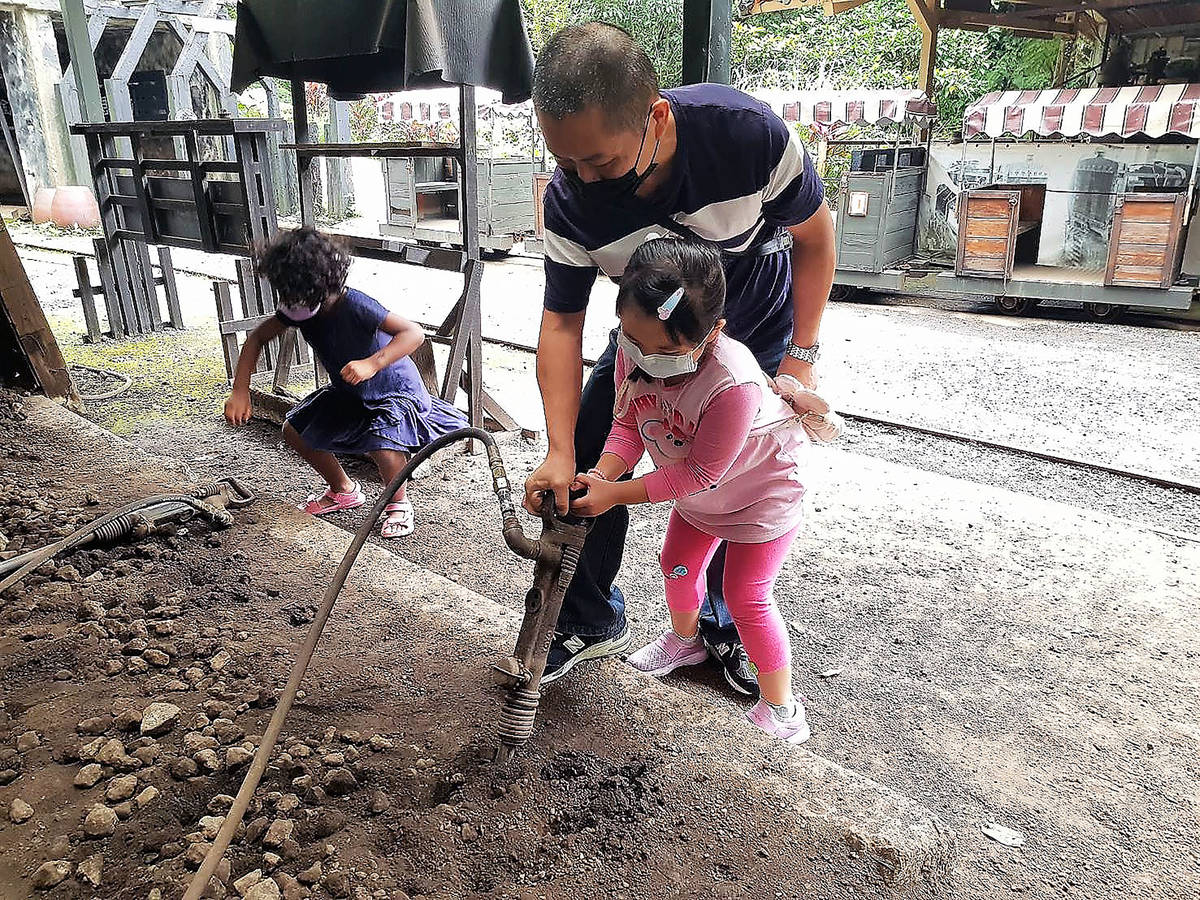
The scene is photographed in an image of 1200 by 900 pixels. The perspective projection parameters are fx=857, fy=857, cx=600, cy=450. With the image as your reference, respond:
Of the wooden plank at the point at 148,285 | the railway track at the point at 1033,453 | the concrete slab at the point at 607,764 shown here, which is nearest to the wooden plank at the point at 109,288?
the wooden plank at the point at 148,285

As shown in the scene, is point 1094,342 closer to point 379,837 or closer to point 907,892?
point 907,892

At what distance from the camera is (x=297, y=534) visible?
276 cm

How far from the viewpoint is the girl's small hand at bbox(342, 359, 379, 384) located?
3.14m

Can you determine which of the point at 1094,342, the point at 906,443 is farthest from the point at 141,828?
the point at 1094,342

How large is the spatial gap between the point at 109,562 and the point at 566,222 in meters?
1.67

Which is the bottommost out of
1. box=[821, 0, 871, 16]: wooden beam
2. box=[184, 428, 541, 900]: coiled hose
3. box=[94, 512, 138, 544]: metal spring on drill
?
box=[94, 512, 138, 544]: metal spring on drill

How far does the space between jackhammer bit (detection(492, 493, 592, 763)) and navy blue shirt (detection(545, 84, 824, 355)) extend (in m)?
0.59

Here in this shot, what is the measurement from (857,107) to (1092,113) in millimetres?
2664

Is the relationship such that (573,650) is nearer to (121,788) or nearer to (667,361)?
(667,361)

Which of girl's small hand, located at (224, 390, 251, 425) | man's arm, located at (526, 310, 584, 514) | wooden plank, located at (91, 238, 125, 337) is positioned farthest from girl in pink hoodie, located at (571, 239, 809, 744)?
wooden plank, located at (91, 238, 125, 337)

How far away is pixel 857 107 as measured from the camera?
10.6 meters

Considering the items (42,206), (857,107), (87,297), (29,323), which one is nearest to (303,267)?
(29,323)

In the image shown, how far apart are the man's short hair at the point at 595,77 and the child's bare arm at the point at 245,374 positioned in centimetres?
224

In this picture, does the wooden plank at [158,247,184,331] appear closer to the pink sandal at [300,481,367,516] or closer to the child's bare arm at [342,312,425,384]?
the pink sandal at [300,481,367,516]
